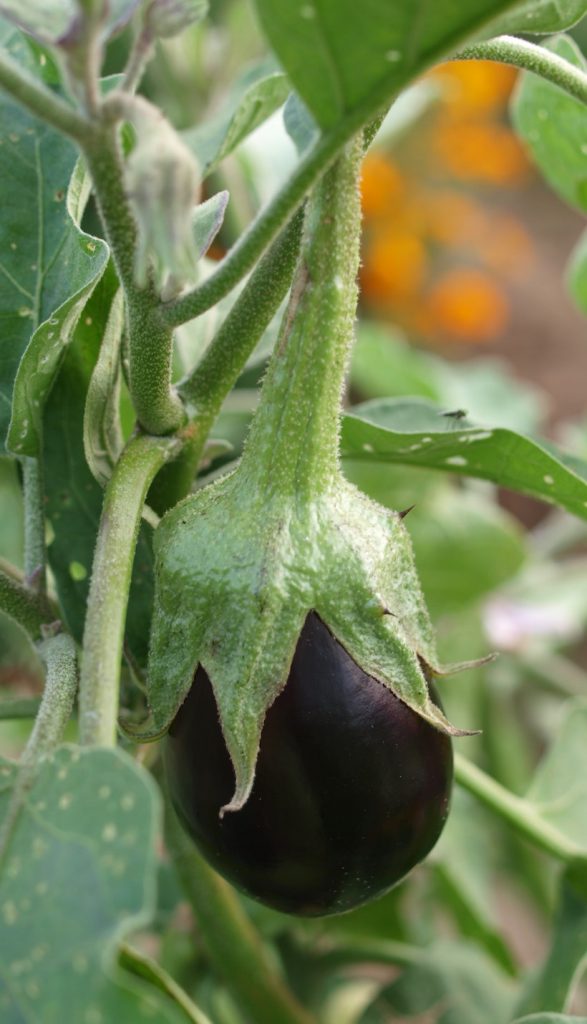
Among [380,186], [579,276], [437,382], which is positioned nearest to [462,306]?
[380,186]

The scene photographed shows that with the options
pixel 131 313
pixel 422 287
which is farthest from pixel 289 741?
pixel 422 287

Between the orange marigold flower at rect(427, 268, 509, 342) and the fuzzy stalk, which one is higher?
the fuzzy stalk

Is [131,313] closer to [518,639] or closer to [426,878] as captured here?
[426,878]

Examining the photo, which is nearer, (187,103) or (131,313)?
(131,313)

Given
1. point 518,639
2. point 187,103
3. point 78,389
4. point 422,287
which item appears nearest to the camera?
point 78,389

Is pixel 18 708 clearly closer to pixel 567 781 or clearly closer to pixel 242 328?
pixel 242 328

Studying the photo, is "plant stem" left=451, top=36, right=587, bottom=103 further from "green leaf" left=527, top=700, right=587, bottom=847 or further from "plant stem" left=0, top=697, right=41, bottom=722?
"green leaf" left=527, top=700, right=587, bottom=847

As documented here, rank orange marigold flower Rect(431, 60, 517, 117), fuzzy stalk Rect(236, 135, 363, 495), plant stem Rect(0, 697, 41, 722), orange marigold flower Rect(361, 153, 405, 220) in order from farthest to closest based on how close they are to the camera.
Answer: orange marigold flower Rect(361, 153, 405, 220) < orange marigold flower Rect(431, 60, 517, 117) < plant stem Rect(0, 697, 41, 722) < fuzzy stalk Rect(236, 135, 363, 495)

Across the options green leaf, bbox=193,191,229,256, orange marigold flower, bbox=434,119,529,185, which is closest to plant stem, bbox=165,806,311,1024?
green leaf, bbox=193,191,229,256
